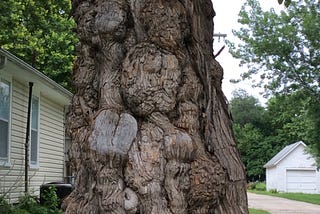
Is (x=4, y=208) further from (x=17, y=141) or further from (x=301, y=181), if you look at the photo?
(x=301, y=181)

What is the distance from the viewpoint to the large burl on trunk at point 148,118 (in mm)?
3018

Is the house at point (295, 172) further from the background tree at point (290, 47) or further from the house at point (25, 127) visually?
the house at point (25, 127)

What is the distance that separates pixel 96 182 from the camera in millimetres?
3096

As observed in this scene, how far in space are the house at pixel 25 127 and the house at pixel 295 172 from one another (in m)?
32.8

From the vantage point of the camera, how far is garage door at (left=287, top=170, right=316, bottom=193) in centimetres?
4669

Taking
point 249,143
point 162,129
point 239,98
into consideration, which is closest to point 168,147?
point 162,129

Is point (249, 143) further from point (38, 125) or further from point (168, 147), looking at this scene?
point (168, 147)

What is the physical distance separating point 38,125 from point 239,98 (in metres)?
57.2

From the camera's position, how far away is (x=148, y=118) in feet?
10.4

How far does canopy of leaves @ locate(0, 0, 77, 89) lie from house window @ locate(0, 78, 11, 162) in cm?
892

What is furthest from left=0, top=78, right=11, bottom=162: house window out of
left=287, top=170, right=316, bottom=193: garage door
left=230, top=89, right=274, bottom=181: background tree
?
left=230, top=89, right=274, bottom=181: background tree

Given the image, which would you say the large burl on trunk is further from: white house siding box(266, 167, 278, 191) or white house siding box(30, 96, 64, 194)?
white house siding box(266, 167, 278, 191)

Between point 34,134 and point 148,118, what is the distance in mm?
11966

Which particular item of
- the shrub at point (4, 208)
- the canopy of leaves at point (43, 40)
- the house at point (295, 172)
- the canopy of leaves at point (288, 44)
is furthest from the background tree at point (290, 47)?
the house at point (295, 172)
